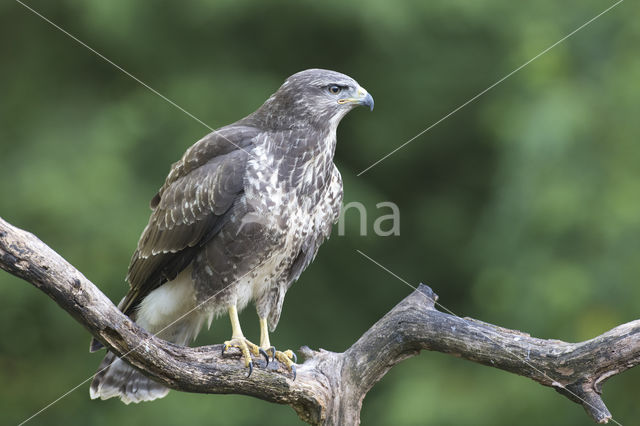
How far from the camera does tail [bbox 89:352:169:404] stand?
4.79 meters

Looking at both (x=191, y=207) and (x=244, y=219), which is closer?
(x=244, y=219)

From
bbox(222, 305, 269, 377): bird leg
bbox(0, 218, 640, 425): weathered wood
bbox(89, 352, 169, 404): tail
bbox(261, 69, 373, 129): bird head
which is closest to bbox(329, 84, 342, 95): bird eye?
bbox(261, 69, 373, 129): bird head

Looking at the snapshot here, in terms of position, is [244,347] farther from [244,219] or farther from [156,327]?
[156,327]

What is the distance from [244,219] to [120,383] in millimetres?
1325

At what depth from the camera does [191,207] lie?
4375mm

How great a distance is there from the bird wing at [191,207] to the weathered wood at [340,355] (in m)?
0.60

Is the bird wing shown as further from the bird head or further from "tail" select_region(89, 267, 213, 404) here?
the bird head

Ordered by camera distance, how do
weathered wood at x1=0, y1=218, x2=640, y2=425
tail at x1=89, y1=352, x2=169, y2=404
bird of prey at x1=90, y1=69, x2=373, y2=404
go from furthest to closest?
tail at x1=89, y1=352, x2=169, y2=404 → bird of prey at x1=90, y1=69, x2=373, y2=404 → weathered wood at x1=0, y1=218, x2=640, y2=425

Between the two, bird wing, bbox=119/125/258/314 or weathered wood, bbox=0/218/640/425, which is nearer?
weathered wood, bbox=0/218/640/425

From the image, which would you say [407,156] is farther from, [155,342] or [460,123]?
[155,342]

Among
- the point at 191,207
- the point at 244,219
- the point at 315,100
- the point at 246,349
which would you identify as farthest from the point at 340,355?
the point at 315,100

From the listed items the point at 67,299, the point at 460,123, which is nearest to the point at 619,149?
the point at 460,123

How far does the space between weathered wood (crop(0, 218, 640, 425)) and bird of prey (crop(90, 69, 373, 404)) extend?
0.47ft

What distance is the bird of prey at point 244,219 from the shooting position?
4234mm
